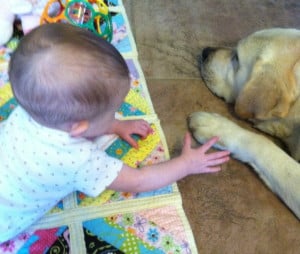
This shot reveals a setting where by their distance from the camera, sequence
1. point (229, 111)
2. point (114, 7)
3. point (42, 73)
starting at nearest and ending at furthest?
point (42, 73), point (229, 111), point (114, 7)

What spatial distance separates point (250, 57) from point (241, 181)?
0.40 m

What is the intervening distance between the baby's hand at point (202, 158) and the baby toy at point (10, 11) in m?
0.78

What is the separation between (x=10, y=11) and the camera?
4.99 feet

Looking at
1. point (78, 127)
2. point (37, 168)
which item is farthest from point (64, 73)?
point (37, 168)

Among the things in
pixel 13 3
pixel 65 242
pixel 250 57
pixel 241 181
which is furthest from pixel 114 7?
pixel 65 242

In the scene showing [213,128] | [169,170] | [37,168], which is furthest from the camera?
[213,128]

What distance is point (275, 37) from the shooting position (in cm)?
131

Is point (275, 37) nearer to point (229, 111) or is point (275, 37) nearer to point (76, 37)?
point (229, 111)

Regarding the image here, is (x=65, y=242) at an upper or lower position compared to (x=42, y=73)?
lower

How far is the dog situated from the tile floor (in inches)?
2.3

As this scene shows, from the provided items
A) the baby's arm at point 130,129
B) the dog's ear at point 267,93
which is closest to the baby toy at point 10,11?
the baby's arm at point 130,129

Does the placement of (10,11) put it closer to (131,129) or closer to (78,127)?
(131,129)

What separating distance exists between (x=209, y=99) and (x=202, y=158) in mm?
357

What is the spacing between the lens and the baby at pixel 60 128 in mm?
823
